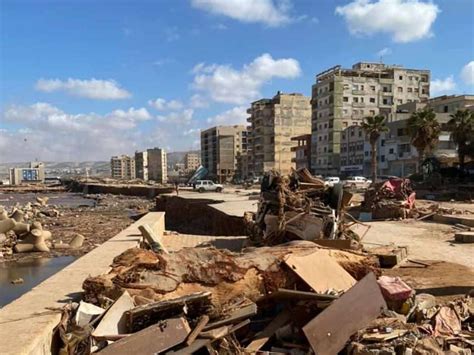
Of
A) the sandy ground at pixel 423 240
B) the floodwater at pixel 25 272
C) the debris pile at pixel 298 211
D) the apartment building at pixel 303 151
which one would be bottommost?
the floodwater at pixel 25 272

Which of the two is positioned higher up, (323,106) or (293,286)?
(323,106)

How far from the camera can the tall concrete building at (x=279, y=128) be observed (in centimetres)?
9494

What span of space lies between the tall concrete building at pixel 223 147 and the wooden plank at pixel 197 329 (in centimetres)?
10505

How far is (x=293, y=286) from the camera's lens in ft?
19.7

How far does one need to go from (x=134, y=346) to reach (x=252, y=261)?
2233 mm

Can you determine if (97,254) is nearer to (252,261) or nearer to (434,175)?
(252,261)

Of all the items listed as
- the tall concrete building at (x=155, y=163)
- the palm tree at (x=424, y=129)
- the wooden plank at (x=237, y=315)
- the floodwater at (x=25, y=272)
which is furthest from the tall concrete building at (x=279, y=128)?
the wooden plank at (x=237, y=315)

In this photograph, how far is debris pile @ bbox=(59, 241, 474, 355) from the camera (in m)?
4.74

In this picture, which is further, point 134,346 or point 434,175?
point 434,175

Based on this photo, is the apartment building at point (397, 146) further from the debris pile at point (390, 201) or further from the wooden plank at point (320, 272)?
the wooden plank at point (320, 272)

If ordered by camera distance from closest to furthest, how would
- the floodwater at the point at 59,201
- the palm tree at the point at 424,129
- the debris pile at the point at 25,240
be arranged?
the debris pile at the point at 25,240, the palm tree at the point at 424,129, the floodwater at the point at 59,201

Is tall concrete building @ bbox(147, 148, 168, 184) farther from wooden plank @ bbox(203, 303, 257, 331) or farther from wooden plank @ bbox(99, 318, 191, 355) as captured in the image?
wooden plank @ bbox(99, 318, 191, 355)

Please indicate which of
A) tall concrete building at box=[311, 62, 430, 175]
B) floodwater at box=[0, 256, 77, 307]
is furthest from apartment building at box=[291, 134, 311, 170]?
floodwater at box=[0, 256, 77, 307]

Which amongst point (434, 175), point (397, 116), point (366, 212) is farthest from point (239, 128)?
point (366, 212)
